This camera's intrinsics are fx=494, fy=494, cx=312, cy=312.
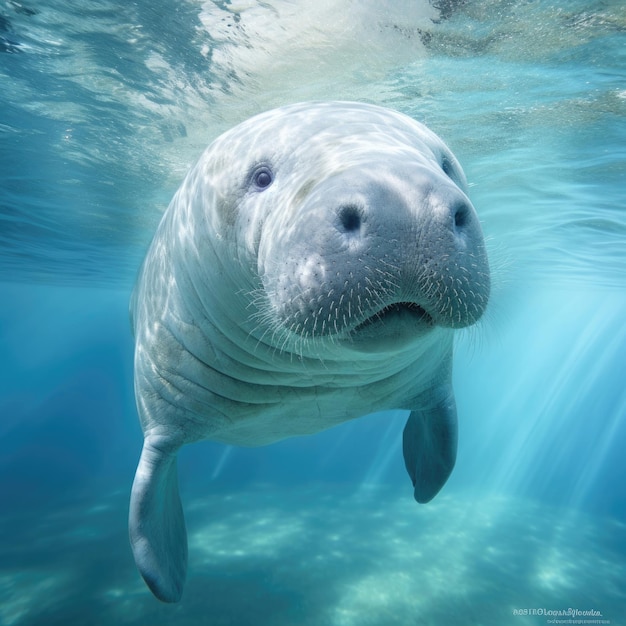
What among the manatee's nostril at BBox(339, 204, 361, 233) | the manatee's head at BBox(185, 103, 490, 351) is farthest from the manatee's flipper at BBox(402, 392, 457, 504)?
the manatee's nostril at BBox(339, 204, 361, 233)

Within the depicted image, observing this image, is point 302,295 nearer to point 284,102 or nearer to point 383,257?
point 383,257

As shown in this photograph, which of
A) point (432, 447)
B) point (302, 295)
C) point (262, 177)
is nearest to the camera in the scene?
point (302, 295)

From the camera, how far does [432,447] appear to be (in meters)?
4.86

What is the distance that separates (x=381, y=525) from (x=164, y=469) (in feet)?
43.6

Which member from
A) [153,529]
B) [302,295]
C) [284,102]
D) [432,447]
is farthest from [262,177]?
[284,102]

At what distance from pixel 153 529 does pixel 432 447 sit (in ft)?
8.67

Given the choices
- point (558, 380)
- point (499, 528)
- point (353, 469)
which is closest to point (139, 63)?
point (499, 528)

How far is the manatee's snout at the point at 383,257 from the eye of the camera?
1.73m

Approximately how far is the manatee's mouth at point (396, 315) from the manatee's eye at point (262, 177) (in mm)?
1048

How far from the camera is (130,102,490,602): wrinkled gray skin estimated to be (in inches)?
69.9

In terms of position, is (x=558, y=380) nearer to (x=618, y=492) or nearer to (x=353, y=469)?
(x=618, y=492)

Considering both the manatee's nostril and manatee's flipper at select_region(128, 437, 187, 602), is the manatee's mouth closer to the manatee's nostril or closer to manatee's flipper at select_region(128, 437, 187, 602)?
the manatee's nostril

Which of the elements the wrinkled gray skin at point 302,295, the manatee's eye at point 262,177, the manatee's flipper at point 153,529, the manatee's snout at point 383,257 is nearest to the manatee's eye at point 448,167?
the wrinkled gray skin at point 302,295

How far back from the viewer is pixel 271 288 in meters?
2.19
